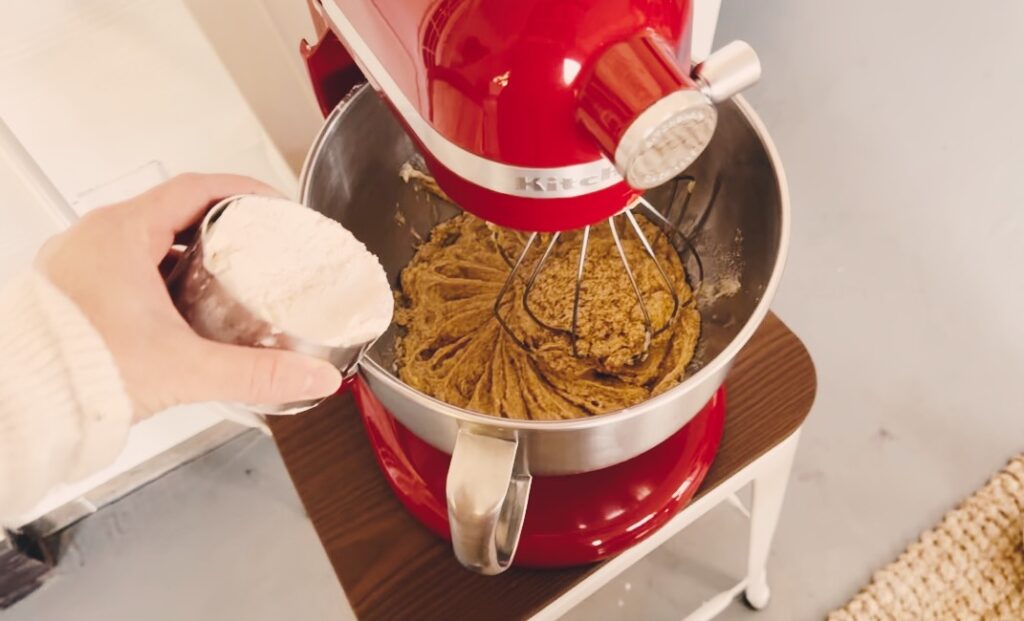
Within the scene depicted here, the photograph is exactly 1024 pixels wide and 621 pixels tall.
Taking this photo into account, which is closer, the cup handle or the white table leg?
the cup handle

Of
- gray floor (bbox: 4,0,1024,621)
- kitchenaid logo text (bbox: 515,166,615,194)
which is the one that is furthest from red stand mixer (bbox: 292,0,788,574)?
gray floor (bbox: 4,0,1024,621)

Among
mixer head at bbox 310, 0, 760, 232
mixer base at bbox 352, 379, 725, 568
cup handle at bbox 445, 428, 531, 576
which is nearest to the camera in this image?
mixer head at bbox 310, 0, 760, 232

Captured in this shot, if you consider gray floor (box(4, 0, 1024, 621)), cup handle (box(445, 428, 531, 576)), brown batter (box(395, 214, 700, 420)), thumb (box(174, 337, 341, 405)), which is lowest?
gray floor (box(4, 0, 1024, 621))

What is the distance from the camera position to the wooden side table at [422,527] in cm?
59

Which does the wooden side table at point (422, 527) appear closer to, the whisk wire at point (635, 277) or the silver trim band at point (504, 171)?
the whisk wire at point (635, 277)

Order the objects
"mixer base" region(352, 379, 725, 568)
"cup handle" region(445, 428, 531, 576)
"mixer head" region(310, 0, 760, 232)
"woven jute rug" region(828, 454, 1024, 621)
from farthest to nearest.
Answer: "woven jute rug" region(828, 454, 1024, 621) → "mixer base" region(352, 379, 725, 568) → "cup handle" region(445, 428, 531, 576) → "mixer head" region(310, 0, 760, 232)

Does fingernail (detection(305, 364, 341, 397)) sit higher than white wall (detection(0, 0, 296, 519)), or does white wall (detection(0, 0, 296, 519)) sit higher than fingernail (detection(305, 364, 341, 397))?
white wall (detection(0, 0, 296, 519))

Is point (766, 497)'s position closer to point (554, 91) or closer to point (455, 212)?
point (455, 212)

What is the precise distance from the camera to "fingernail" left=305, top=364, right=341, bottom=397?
0.40 metres

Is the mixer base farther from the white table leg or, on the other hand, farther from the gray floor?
the gray floor

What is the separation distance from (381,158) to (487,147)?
0.31 meters

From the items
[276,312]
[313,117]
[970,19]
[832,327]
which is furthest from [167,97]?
[970,19]

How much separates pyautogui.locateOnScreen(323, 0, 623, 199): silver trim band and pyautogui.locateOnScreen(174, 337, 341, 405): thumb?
0.13m

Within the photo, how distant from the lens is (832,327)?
3.92ft
